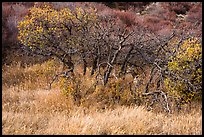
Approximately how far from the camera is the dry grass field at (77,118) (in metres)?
5.79

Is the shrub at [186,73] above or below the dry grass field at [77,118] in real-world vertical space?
above

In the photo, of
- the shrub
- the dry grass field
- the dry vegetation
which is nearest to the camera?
the dry grass field

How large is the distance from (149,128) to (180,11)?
54.5 ft

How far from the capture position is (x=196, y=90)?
24.3ft

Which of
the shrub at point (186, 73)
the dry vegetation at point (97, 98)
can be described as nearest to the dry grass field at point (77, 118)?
the dry vegetation at point (97, 98)

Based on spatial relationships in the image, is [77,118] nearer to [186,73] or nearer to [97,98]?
[97,98]

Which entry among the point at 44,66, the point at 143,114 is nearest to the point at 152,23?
the point at 44,66

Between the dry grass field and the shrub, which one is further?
the shrub

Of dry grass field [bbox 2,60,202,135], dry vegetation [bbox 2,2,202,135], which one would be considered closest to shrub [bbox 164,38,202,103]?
dry vegetation [bbox 2,2,202,135]

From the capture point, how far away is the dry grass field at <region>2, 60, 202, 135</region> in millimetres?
5793

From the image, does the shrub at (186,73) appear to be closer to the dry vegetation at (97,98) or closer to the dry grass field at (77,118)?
the dry vegetation at (97,98)

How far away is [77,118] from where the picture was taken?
20.4 feet

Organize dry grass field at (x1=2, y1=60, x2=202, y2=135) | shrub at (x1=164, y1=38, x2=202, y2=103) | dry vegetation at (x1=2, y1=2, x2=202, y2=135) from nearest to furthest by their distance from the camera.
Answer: dry grass field at (x1=2, y1=60, x2=202, y2=135) < dry vegetation at (x1=2, y1=2, x2=202, y2=135) < shrub at (x1=164, y1=38, x2=202, y2=103)

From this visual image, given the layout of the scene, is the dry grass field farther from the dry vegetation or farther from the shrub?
the shrub
